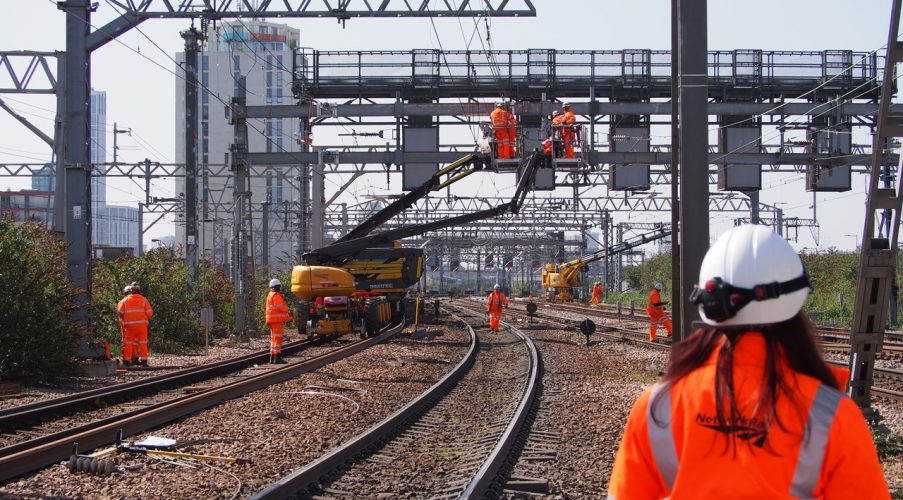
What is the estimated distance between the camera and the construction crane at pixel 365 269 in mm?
24969

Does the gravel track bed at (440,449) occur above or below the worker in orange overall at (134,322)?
below

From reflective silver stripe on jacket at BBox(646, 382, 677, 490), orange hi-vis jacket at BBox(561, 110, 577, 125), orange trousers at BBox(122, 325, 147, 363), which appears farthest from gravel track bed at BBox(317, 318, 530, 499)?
orange hi-vis jacket at BBox(561, 110, 577, 125)

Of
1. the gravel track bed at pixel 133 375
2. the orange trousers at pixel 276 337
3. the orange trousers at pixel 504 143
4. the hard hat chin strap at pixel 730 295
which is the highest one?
the orange trousers at pixel 504 143

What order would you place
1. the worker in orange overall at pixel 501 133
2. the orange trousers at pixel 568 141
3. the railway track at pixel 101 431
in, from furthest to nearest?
the orange trousers at pixel 568 141 < the worker in orange overall at pixel 501 133 < the railway track at pixel 101 431

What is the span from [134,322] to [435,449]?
10852mm

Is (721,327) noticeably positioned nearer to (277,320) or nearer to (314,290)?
(277,320)

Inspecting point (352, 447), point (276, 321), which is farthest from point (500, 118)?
point (352, 447)

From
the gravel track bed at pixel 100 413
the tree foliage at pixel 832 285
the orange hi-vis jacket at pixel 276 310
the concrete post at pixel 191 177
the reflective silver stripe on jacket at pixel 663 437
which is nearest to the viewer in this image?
the reflective silver stripe on jacket at pixel 663 437

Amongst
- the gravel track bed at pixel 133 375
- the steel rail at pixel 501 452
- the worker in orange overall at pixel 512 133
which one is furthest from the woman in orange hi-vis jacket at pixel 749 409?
the worker in orange overall at pixel 512 133

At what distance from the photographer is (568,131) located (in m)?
24.4

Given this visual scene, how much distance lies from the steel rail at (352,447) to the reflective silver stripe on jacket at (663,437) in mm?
5134

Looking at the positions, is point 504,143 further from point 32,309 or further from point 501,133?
point 32,309

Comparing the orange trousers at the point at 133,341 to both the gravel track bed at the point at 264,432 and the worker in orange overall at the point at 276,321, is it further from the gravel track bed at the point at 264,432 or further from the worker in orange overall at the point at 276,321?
the gravel track bed at the point at 264,432

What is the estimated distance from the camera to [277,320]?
1958 cm
